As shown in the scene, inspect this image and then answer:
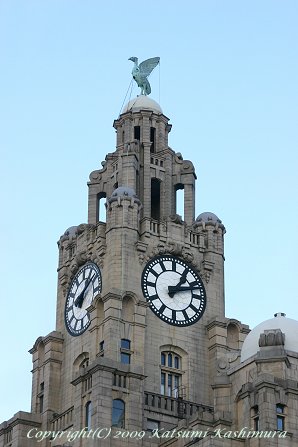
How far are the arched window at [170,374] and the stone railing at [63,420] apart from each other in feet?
18.7

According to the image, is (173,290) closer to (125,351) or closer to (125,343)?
(125,343)

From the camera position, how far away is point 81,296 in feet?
287

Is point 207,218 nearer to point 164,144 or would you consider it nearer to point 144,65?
point 164,144

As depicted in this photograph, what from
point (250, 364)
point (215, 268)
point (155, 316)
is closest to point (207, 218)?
point (215, 268)

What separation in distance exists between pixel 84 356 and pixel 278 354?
16.4 meters

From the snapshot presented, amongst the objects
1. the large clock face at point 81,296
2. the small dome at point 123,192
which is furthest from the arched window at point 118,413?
the small dome at point 123,192

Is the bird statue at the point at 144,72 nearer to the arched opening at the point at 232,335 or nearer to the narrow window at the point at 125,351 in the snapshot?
the arched opening at the point at 232,335

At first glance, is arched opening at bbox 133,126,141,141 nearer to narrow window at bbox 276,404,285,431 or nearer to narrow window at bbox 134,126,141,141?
narrow window at bbox 134,126,141,141

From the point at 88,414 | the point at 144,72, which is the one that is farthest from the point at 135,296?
the point at 144,72

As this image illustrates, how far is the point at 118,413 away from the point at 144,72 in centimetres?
3022

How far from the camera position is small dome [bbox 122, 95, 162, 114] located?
313 ft

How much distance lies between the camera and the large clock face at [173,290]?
8512cm

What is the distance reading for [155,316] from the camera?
8450 centimetres

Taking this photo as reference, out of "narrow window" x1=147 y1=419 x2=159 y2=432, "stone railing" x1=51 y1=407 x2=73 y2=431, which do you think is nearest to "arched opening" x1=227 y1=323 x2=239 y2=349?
"narrow window" x1=147 y1=419 x2=159 y2=432
